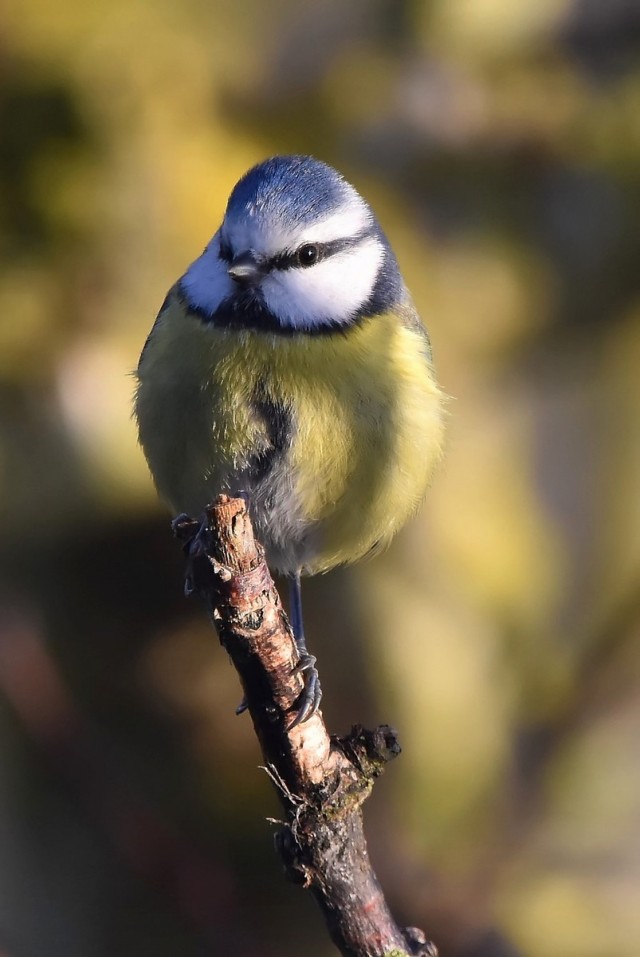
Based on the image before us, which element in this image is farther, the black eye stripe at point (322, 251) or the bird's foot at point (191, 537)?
the black eye stripe at point (322, 251)

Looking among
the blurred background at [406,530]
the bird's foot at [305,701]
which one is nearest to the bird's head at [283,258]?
the bird's foot at [305,701]

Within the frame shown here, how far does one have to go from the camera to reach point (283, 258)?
142 cm

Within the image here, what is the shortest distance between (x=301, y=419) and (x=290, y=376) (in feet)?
0.20

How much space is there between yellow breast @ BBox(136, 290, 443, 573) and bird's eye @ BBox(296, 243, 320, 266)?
11 cm

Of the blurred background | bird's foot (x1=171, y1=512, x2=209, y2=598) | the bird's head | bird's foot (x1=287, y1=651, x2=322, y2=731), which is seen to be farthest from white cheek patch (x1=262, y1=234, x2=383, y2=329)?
the blurred background

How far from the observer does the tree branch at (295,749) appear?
3.72 feet

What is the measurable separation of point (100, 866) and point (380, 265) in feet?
4.58

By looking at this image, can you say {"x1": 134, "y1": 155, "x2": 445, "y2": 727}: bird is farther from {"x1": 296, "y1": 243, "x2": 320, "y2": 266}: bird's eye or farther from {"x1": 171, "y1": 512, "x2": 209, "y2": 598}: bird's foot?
{"x1": 171, "y1": 512, "x2": 209, "y2": 598}: bird's foot

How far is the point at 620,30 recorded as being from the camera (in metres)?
2.39

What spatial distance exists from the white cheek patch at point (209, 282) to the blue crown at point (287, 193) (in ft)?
0.27

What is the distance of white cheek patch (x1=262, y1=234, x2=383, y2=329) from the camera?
1.42 metres

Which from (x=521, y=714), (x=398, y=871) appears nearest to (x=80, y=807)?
(x=398, y=871)

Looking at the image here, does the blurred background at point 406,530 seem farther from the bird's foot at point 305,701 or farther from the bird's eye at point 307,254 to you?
the bird's foot at point 305,701

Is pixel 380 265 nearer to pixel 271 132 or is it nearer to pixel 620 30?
pixel 271 132
